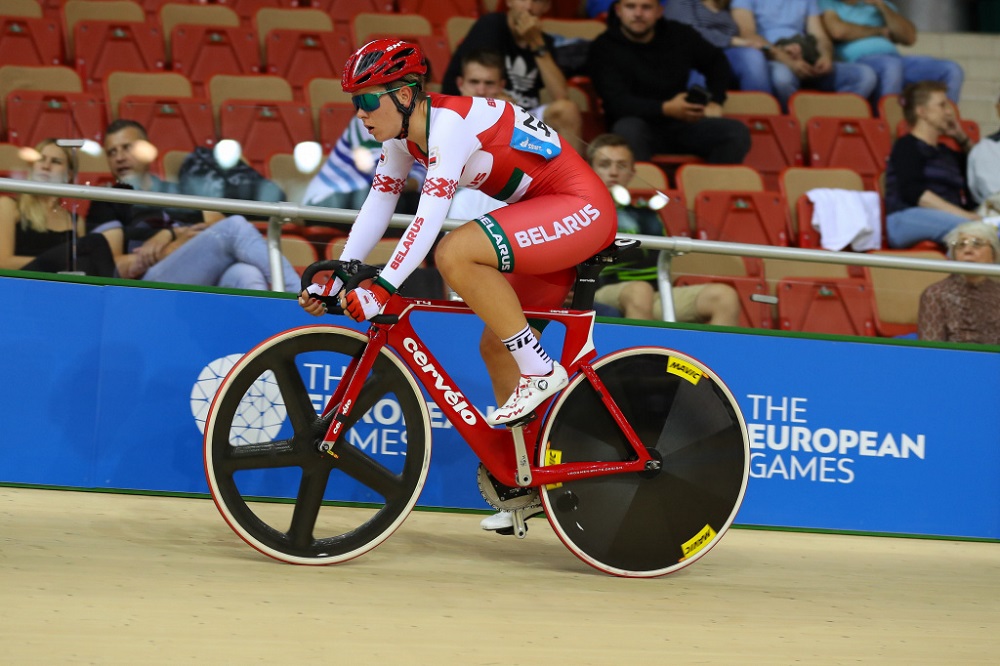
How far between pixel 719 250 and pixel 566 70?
4.04 metres

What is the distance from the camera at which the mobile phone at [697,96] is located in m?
8.49

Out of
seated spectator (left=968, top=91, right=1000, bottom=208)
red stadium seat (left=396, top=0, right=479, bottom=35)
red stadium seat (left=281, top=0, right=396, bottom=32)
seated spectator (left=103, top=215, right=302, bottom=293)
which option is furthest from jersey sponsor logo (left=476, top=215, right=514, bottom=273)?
red stadium seat (left=396, top=0, right=479, bottom=35)

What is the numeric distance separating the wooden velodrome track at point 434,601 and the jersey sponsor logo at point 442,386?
54cm

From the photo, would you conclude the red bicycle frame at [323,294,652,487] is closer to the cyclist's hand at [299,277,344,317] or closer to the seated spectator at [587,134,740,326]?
the cyclist's hand at [299,277,344,317]

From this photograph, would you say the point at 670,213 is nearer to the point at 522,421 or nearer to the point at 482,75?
the point at 522,421

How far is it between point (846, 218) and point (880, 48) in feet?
11.8

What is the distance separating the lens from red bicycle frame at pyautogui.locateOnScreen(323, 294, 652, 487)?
411cm

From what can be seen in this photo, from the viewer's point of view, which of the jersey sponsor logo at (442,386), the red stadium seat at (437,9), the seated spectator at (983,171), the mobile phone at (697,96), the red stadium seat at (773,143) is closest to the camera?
the jersey sponsor logo at (442,386)

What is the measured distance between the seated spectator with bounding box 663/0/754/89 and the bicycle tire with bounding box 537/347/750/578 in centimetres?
616

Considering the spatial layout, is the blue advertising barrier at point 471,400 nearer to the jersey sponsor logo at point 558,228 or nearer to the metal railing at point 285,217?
the metal railing at point 285,217

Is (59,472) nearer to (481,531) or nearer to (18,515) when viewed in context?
(18,515)

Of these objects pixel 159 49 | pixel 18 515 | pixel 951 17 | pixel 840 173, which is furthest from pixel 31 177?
pixel 951 17

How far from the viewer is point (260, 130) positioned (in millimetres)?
5438

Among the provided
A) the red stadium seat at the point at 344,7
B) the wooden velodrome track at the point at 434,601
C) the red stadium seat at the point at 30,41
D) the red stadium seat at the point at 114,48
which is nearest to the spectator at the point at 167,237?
the wooden velodrome track at the point at 434,601
